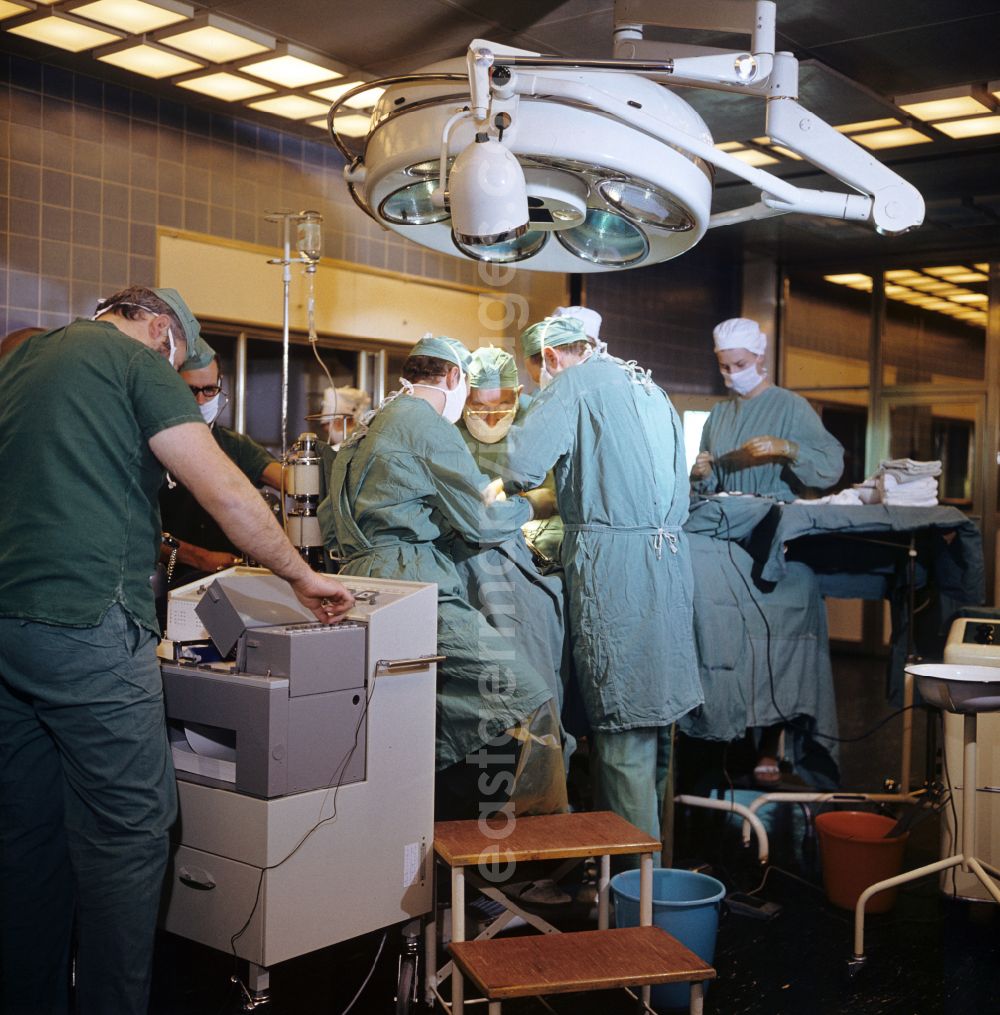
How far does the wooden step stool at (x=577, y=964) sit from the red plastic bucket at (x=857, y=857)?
1.16 metres

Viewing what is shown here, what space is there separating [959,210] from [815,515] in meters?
3.76

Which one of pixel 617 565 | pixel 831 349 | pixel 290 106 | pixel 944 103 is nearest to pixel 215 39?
pixel 290 106

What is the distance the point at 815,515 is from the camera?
11.7 ft

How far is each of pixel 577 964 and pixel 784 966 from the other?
1.02 m

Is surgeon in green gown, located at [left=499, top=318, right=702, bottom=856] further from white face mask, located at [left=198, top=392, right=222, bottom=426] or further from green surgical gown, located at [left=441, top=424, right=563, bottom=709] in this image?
white face mask, located at [left=198, top=392, right=222, bottom=426]

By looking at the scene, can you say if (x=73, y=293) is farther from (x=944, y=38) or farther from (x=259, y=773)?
(x=944, y=38)

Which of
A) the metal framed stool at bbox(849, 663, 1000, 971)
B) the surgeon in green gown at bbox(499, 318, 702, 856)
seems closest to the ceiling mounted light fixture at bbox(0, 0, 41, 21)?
the surgeon in green gown at bbox(499, 318, 702, 856)

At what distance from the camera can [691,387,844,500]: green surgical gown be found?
4.23 meters

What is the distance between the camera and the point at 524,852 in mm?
2305

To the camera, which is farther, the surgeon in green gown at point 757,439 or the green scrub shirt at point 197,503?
the surgeon in green gown at point 757,439

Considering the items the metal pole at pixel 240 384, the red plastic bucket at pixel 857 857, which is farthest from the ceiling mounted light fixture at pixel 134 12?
the red plastic bucket at pixel 857 857

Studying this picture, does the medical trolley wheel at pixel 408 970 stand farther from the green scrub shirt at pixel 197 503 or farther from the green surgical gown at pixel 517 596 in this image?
the green scrub shirt at pixel 197 503

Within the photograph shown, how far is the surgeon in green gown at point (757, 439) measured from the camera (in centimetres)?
420

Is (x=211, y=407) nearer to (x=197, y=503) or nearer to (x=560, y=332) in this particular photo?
(x=197, y=503)
